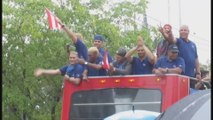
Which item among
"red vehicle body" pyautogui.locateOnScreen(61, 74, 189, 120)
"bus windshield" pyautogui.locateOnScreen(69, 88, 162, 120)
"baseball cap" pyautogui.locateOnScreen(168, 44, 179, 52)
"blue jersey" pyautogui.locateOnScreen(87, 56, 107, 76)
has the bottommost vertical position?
"bus windshield" pyautogui.locateOnScreen(69, 88, 162, 120)

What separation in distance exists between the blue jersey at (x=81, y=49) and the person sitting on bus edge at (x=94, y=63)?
13 cm

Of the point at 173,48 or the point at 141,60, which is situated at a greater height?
the point at 173,48

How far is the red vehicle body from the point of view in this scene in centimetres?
770

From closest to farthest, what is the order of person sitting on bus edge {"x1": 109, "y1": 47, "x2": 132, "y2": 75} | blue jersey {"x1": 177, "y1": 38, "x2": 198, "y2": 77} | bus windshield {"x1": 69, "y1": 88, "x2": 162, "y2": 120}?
bus windshield {"x1": 69, "y1": 88, "x2": 162, "y2": 120}
blue jersey {"x1": 177, "y1": 38, "x2": 198, "y2": 77}
person sitting on bus edge {"x1": 109, "y1": 47, "x2": 132, "y2": 75}

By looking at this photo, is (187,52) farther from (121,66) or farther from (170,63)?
(121,66)

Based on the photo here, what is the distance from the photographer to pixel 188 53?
7.99m

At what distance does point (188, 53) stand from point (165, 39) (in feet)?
1.57

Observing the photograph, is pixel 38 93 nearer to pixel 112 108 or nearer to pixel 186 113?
pixel 112 108

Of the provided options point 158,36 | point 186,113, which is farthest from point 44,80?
point 186,113

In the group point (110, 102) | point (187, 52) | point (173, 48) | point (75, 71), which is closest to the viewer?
point (173, 48)

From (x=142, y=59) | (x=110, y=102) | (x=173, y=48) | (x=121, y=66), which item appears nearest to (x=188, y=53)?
(x=173, y=48)

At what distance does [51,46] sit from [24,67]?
0.77m

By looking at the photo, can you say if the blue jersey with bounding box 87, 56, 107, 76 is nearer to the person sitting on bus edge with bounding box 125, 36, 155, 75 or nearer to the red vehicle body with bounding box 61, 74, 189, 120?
the red vehicle body with bounding box 61, 74, 189, 120

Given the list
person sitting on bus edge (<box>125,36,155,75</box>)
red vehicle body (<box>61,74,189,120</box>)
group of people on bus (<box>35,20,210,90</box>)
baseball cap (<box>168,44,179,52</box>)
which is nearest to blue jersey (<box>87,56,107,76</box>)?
group of people on bus (<box>35,20,210,90</box>)
